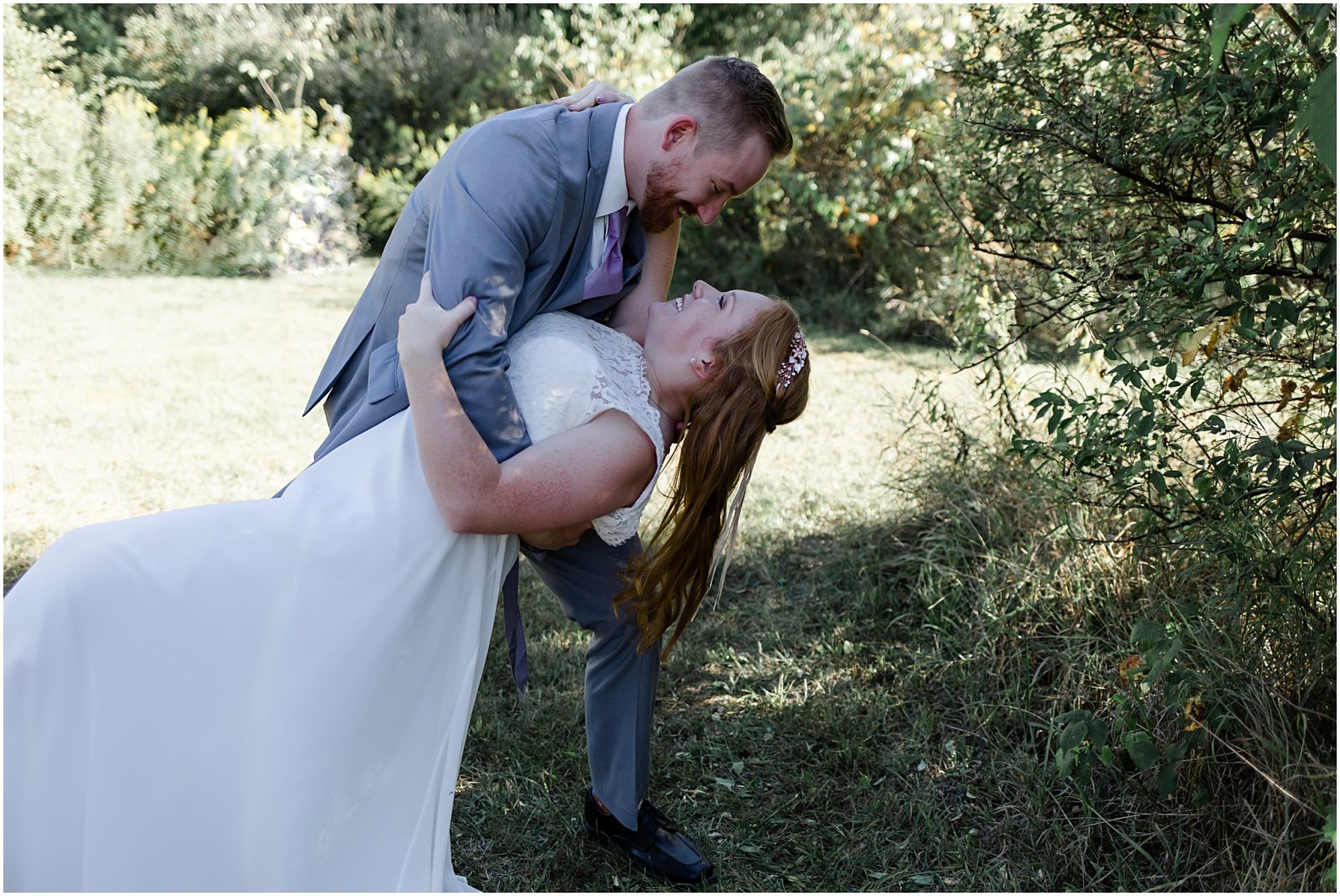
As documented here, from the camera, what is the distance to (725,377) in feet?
8.29

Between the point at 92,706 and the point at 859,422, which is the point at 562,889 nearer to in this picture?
the point at 92,706

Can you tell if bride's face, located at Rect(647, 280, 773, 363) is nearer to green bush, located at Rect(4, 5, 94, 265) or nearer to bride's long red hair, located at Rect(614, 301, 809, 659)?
bride's long red hair, located at Rect(614, 301, 809, 659)

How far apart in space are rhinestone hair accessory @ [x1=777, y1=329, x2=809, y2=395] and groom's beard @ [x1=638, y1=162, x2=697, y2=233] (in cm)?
42


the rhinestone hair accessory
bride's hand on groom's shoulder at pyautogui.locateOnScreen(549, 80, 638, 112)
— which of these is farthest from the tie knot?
the rhinestone hair accessory

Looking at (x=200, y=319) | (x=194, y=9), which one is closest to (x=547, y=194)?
(x=200, y=319)

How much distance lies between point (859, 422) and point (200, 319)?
5.83m

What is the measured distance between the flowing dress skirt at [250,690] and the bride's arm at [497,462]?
0.39 feet

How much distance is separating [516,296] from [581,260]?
286 mm

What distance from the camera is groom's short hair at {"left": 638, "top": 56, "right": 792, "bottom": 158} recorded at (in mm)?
2586

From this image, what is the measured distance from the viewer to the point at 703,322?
2.59m

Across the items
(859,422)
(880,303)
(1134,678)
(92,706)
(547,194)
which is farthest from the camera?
(880,303)

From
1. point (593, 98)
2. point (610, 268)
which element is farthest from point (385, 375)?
point (593, 98)

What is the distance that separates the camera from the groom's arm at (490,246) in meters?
2.18

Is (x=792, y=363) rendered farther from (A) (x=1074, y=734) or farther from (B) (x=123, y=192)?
(B) (x=123, y=192)
